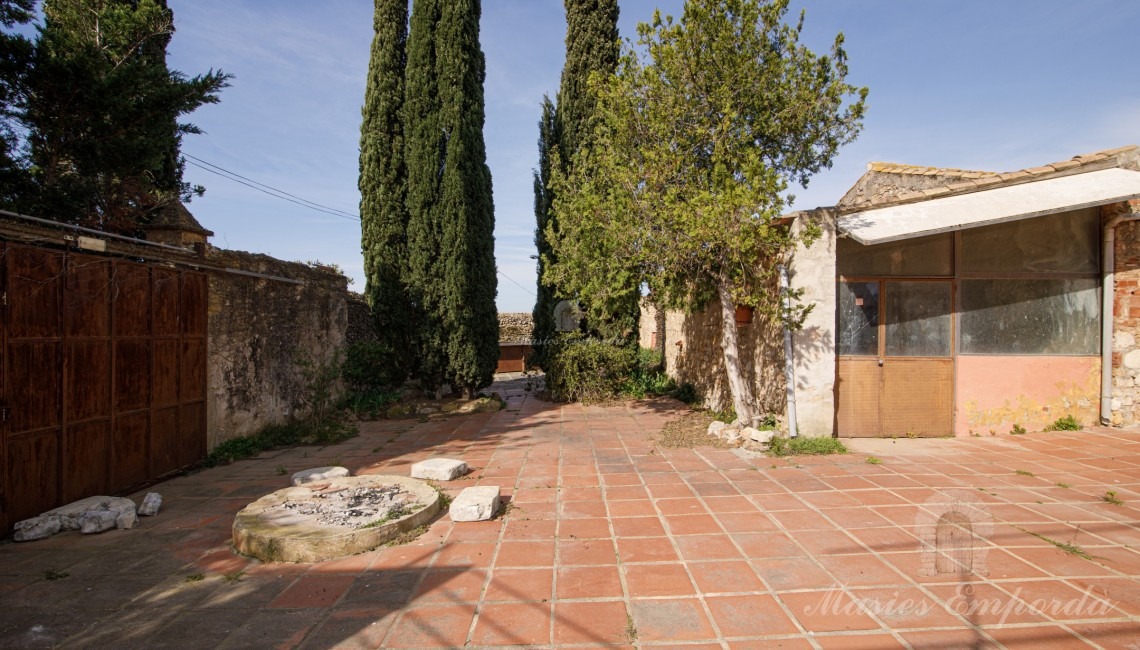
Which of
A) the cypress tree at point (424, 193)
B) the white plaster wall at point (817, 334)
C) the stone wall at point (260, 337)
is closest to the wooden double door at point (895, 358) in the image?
the white plaster wall at point (817, 334)

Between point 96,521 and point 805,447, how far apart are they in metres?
6.83

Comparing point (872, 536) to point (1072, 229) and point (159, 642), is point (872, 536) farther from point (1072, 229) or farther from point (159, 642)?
point (1072, 229)

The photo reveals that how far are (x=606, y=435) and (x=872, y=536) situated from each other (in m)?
4.20

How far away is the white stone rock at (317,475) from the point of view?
532cm

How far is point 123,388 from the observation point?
5.27 metres

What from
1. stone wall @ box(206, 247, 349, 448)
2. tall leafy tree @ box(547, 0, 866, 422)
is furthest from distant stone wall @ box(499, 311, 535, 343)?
tall leafy tree @ box(547, 0, 866, 422)

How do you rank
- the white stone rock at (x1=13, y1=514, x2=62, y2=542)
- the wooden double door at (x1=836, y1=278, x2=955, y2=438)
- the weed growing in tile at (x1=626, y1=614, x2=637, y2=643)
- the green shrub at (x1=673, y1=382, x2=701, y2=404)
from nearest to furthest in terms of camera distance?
the weed growing in tile at (x1=626, y1=614, x2=637, y2=643) → the white stone rock at (x1=13, y1=514, x2=62, y2=542) → the wooden double door at (x1=836, y1=278, x2=955, y2=438) → the green shrub at (x1=673, y1=382, x2=701, y2=404)

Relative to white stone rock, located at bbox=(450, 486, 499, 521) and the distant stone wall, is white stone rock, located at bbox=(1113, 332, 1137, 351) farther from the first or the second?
the distant stone wall

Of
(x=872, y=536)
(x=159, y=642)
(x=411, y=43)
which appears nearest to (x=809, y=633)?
(x=872, y=536)

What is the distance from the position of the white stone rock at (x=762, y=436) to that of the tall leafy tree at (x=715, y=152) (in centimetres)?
59

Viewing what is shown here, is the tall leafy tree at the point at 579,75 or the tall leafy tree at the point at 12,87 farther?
the tall leafy tree at the point at 579,75

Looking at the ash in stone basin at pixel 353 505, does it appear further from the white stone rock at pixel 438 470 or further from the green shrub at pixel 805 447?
the green shrub at pixel 805 447

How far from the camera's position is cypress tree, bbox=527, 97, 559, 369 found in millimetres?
12055

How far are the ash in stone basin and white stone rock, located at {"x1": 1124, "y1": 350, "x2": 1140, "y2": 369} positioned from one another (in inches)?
356
